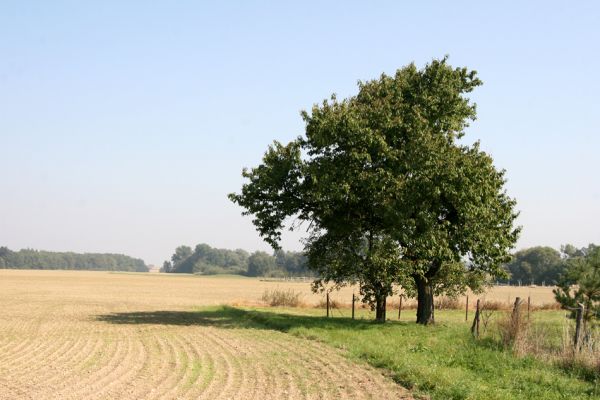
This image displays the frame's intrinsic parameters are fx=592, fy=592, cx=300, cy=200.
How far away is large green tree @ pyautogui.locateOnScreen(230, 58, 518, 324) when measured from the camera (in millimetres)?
28531

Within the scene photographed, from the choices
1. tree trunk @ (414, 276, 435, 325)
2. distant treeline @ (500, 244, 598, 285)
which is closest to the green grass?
tree trunk @ (414, 276, 435, 325)

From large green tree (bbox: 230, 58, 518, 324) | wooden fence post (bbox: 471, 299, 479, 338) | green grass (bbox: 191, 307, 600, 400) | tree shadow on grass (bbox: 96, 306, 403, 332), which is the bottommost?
tree shadow on grass (bbox: 96, 306, 403, 332)

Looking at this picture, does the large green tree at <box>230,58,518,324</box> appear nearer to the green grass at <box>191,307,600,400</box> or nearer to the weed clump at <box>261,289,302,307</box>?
the green grass at <box>191,307,600,400</box>

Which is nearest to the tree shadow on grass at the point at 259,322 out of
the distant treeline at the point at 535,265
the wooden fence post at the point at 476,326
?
the wooden fence post at the point at 476,326

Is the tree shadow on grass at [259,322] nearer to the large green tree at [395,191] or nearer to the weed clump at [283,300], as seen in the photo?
the large green tree at [395,191]

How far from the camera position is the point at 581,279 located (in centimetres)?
2442

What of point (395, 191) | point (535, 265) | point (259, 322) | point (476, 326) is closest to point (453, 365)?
point (476, 326)

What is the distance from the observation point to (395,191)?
28.9 meters

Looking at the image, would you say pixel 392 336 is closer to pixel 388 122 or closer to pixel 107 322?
pixel 388 122

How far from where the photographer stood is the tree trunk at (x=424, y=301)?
1281 inches

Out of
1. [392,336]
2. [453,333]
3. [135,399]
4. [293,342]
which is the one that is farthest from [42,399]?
[453,333]

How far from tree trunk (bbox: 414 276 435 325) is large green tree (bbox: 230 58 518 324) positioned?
59 mm

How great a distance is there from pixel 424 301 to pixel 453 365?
15.0 meters

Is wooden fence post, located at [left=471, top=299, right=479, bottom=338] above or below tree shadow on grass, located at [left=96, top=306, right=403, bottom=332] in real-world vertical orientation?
above
